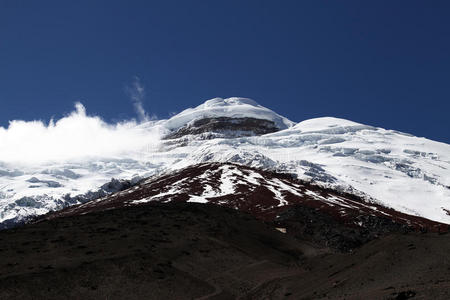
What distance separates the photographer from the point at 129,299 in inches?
1490

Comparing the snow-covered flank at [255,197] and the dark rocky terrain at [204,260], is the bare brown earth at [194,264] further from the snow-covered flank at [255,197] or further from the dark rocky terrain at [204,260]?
the snow-covered flank at [255,197]

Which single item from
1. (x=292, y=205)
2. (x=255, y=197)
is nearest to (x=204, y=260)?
(x=292, y=205)

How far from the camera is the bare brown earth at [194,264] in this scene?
3472 cm

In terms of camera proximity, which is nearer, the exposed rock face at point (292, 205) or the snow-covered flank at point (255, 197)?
the exposed rock face at point (292, 205)

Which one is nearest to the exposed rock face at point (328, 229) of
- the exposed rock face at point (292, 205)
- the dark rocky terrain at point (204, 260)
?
the exposed rock face at point (292, 205)

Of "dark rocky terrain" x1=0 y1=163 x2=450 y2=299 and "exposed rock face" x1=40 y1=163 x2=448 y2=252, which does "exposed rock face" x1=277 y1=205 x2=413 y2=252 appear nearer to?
"exposed rock face" x1=40 y1=163 x2=448 y2=252

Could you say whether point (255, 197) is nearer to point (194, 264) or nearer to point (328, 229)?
point (328, 229)

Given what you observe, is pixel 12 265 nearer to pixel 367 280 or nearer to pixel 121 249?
pixel 121 249

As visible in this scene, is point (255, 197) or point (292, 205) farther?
point (255, 197)

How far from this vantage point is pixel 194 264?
161 ft

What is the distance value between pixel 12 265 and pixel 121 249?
35.7 feet

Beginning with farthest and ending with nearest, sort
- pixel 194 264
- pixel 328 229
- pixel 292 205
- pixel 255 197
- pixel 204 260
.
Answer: pixel 255 197
pixel 292 205
pixel 328 229
pixel 204 260
pixel 194 264

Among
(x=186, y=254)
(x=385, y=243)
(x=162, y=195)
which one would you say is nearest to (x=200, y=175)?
(x=162, y=195)

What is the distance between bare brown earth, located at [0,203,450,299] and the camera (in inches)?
1367
